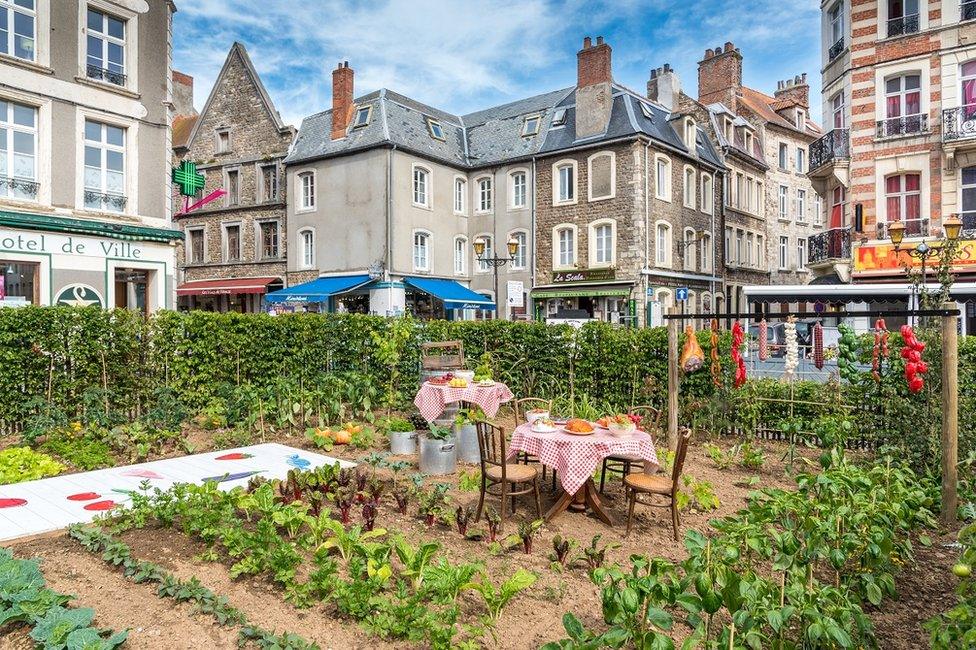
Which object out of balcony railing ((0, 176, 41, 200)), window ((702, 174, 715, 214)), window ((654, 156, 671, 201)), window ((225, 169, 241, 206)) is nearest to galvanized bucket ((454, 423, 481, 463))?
balcony railing ((0, 176, 41, 200))

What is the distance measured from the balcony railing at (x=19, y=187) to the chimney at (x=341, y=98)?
42.9ft

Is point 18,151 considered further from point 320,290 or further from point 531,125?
point 531,125

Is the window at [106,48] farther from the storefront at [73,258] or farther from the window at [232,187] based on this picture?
the window at [232,187]

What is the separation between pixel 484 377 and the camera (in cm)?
902

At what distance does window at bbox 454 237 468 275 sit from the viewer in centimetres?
2614

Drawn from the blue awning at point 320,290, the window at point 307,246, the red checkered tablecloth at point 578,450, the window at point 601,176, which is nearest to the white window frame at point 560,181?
the window at point 601,176

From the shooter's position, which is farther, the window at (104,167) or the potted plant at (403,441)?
the window at (104,167)

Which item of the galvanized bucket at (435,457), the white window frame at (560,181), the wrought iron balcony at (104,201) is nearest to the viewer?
the galvanized bucket at (435,457)

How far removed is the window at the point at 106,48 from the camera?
13875mm

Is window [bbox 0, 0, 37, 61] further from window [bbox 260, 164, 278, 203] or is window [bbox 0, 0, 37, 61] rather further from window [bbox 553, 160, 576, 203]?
window [bbox 553, 160, 576, 203]

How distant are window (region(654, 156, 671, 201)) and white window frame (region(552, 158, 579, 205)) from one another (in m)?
2.91

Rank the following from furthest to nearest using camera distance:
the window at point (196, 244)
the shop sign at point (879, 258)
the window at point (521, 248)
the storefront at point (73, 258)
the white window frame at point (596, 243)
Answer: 1. the window at point (196, 244)
2. the window at point (521, 248)
3. the white window frame at point (596, 243)
4. the shop sign at point (879, 258)
5. the storefront at point (73, 258)

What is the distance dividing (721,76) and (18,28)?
2785 cm

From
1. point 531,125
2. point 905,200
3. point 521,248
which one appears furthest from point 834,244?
point 531,125
